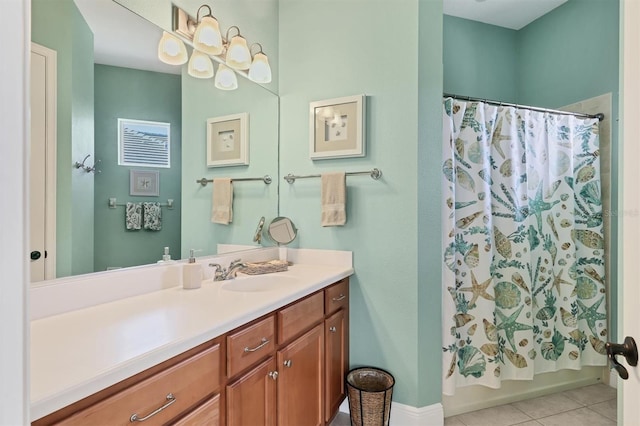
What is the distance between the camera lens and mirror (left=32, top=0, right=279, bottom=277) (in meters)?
1.13

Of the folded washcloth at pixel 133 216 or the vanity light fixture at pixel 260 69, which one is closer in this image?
the folded washcloth at pixel 133 216

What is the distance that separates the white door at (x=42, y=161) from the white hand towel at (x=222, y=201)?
0.84 metres

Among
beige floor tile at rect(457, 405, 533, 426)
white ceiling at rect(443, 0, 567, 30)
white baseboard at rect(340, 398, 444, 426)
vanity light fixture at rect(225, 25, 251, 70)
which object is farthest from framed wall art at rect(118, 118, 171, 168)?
white ceiling at rect(443, 0, 567, 30)

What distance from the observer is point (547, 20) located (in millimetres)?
2793

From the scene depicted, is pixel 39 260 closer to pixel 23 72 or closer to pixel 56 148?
pixel 56 148

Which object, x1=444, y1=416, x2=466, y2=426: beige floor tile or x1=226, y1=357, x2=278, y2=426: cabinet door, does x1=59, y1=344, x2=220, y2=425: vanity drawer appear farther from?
x1=444, y1=416, x2=466, y2=426: beige floor tile

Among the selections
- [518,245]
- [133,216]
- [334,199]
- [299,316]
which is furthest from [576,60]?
[133,216]

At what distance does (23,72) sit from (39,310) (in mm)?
957

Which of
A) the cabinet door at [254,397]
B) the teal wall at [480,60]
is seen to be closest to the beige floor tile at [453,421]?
the cabinet door at [254,397]

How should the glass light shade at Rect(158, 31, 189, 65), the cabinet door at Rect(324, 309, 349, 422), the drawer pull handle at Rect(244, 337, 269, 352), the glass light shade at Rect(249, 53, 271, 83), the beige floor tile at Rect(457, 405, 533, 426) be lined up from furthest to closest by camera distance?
1. the glass light shade at Rect(249, 53, 271, 83)
2. the beige floor tile at Rect(457, 405, 533, 426)
3. the cabinet door at Rect(324, 309, 349, 422)
4. the glass light shade at Rect(158, 31, 189, 65)
5. the drawer pull handle at Rect(244, 337, 269, 352)

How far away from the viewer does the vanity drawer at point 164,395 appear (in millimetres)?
728

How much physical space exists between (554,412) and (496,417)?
15.2 inches

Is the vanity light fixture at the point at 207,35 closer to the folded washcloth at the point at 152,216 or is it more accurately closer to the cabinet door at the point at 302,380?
the folded washcloth at the point at 152,216

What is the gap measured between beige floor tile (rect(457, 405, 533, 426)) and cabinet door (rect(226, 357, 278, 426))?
1.36 metres
